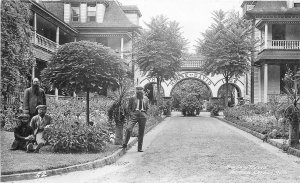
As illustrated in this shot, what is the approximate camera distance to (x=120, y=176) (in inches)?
311

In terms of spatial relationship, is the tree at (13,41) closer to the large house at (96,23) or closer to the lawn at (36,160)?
the lawn at (36,160)

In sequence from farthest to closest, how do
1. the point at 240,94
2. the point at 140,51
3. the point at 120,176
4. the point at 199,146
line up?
the point at 240,94
the point at 140,51
the point at 199,146
the point at 120,176

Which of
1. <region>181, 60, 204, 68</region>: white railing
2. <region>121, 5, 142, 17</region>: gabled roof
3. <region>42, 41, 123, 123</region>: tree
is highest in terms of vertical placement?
Result: <region>121, 5, 142, 17</region>: gabled roof

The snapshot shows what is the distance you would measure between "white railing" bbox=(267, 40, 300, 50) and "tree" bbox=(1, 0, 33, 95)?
2223 cm

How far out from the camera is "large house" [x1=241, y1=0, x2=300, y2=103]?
98.7ft

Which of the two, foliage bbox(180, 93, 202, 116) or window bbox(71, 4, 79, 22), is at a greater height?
window bbox(71, 4, 79, 22)

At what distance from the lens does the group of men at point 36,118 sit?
986 cm

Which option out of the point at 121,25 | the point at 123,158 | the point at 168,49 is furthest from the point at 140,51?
the point at 123,158

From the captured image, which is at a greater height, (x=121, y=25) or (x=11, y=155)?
(x=121, y=25)

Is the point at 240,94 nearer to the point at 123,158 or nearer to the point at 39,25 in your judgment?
the point at 39,25

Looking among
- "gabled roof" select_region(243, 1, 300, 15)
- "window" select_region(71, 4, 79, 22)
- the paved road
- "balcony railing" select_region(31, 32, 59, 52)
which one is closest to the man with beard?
the paved road

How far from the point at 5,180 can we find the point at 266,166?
5229 mm

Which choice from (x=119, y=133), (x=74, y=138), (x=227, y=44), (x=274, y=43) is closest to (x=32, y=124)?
(x=74, y=138)

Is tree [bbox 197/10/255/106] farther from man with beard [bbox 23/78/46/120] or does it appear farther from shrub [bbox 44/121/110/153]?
shrub [bbox 44/121/110/153]
